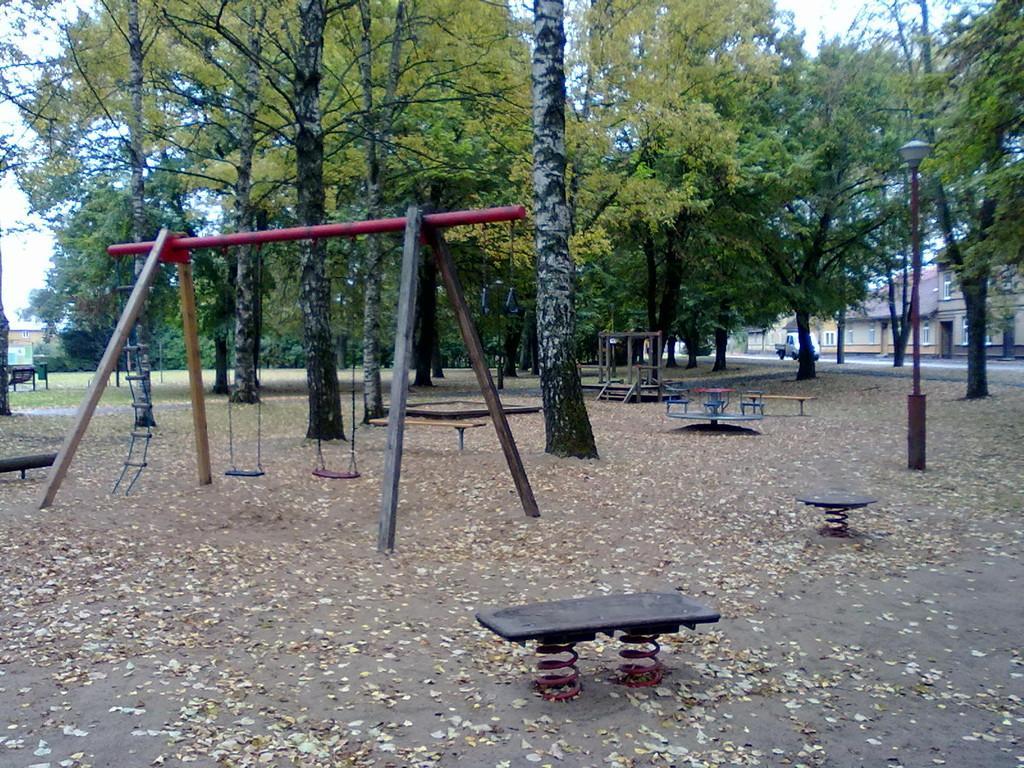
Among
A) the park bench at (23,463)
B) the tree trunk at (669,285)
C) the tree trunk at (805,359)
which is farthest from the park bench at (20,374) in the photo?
the tree trunk at (805,359)

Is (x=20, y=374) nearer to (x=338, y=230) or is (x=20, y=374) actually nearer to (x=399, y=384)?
(x=338, y=230)

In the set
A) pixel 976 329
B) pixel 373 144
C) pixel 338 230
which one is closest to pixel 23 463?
pixel 338 230

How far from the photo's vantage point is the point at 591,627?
4375 mm

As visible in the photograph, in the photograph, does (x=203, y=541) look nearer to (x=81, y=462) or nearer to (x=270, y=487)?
(x=270, y=487)

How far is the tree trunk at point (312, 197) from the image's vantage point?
485 inches

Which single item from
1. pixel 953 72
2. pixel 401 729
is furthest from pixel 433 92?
pixel 401 729

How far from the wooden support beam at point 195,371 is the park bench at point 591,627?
593 centimetres

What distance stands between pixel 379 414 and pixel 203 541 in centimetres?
1001

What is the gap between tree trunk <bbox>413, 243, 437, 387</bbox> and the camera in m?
27.4

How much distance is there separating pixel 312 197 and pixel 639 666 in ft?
32.1

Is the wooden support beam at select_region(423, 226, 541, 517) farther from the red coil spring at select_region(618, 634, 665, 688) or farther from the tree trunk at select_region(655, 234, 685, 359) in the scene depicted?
the tree trunk at select_region(655, 234, 685, 359)

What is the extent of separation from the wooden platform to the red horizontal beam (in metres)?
3.70

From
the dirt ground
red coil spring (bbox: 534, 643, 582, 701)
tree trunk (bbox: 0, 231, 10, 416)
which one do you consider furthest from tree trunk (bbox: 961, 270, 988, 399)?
tree trunk (bbox: 0, 231, 10, 416)

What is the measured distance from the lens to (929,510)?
9922 millimetres
